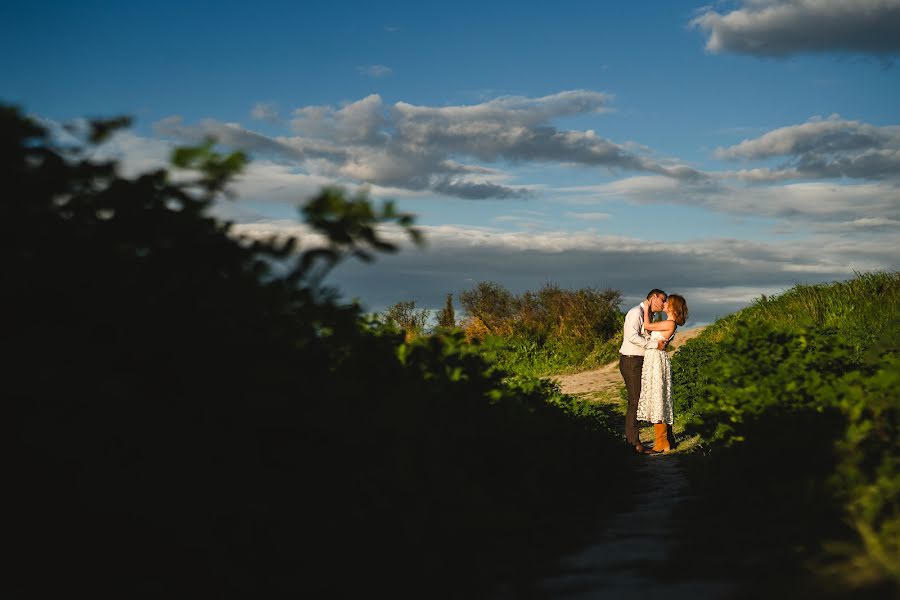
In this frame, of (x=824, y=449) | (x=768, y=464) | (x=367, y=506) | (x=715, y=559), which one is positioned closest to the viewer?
(x=367, y=506)

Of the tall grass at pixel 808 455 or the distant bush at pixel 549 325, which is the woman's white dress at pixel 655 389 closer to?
the tall grass at pixel 808 455

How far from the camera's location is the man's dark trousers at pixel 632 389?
481 inches

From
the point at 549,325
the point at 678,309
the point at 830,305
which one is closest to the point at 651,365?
the point at 678,309

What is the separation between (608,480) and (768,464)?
8.13 ft

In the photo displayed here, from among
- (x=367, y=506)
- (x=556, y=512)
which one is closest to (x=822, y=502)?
(x=556, y=512)

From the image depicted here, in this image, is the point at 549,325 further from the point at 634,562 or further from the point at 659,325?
the point at 634,562

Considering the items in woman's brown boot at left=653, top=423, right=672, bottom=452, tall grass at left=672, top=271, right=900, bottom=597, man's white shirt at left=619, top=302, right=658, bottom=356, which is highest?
man's white shirt at left=619, top=302, right=658, bottom=356

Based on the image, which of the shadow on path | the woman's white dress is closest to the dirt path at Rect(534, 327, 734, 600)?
the shadow on path

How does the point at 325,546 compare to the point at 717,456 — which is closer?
the point at 325,546

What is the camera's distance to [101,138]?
10.6 ft

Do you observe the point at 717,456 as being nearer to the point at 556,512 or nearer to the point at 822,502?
the point at 556,512

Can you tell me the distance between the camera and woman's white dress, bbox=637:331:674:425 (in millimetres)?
11859

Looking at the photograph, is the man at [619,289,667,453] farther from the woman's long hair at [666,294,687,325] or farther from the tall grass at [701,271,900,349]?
the tall grass at [701,271,900,349]

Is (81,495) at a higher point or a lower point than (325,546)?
higher
